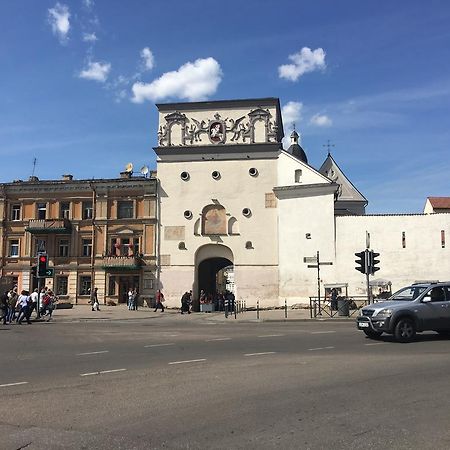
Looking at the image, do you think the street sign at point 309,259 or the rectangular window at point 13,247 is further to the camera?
the rectangular window at point 13,247

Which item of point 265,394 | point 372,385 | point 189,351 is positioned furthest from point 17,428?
point 189,351

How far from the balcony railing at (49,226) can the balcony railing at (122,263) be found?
4613 millimetres

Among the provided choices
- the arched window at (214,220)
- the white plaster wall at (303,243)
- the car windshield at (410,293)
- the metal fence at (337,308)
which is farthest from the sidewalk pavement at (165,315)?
the car windshield at (410,293)

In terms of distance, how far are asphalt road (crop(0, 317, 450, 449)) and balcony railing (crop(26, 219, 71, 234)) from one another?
3050cm

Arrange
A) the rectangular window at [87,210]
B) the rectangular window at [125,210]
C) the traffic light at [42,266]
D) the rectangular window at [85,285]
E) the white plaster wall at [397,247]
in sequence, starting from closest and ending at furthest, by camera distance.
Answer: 1. the traffic light at [42,266]
2. the white plaster wall at [397,247]
3. the rectangular window at [85,285]
4. the rectangular window at [125,210]
5. the rectangular window at [87,210]

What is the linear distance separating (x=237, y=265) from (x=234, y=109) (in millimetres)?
13133

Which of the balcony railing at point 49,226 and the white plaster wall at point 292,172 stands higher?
the white plaster wall at point 292,172

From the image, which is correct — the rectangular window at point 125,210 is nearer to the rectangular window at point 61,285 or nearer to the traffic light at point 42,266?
the rectangular window at point 61,285

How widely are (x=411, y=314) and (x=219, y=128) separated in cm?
3190

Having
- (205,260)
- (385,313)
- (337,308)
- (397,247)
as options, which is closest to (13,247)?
(205,260)

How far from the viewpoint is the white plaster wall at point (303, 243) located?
40.9 m

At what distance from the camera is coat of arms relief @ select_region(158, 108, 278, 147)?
43781mm

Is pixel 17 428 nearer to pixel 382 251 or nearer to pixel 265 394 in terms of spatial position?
pixel 265 394

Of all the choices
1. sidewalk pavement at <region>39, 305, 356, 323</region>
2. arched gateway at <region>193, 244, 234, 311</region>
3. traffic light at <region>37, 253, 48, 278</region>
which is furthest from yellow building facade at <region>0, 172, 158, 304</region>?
traffic light at <region>37, 253, 48, 278</region>
